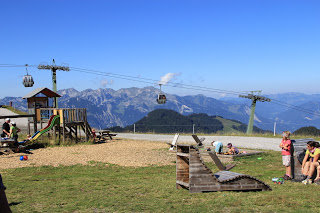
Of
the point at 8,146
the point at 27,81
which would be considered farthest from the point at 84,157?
the point at 27,81

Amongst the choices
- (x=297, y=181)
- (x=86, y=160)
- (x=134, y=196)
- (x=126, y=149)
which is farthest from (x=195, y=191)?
(x=126, y=149)

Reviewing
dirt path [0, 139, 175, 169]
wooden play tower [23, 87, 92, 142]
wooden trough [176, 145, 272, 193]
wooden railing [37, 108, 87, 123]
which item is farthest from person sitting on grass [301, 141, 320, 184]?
wooden railing [37, 108, 87, 123]

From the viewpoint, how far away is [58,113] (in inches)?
909

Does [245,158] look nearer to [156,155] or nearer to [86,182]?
[156,155]

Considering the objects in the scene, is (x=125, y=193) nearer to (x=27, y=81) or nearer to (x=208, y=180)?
(x=208, y=180)

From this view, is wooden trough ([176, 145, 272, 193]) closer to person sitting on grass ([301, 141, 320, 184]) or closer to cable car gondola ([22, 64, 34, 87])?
person sitting on grass ([301, 141, 320, 184])

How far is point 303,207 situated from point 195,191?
8.28ft

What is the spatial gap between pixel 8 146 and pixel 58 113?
5653 mm

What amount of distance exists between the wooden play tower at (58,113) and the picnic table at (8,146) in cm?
468

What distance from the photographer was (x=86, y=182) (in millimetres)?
10797

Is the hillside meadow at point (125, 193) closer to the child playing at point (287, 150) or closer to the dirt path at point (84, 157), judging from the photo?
the child playing at point (287, 150)

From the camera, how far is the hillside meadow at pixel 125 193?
7.04 meters

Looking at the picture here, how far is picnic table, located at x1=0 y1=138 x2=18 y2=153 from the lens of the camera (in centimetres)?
1759

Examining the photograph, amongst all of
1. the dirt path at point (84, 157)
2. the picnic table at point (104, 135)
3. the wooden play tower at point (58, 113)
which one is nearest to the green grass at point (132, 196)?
the dirt path at point (84, 157)
